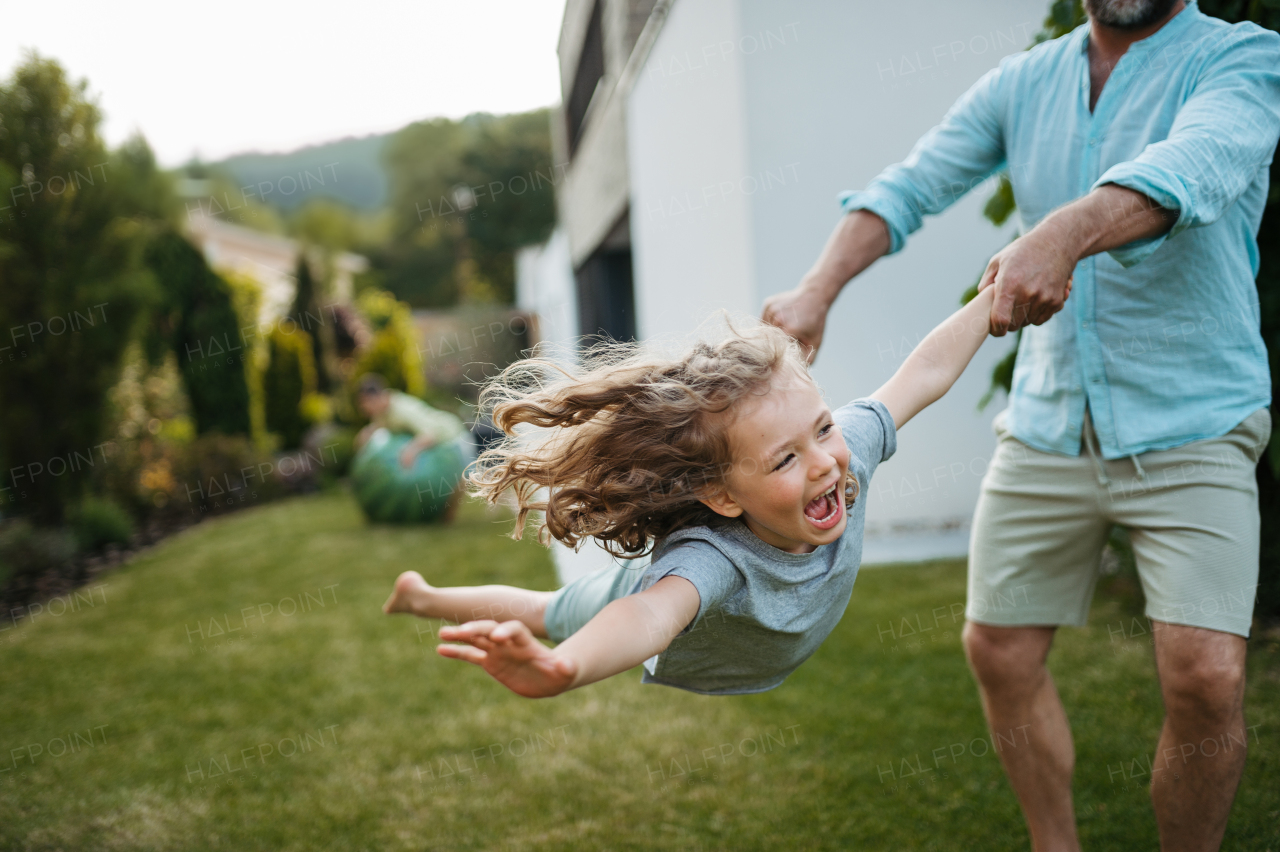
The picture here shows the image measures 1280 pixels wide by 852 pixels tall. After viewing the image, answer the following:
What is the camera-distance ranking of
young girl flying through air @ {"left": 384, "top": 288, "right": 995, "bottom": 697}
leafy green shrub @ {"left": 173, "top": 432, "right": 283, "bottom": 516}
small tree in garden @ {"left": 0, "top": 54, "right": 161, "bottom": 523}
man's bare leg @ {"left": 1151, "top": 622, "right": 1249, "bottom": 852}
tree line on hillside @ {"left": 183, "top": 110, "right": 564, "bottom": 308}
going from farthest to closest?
tree line on hillside @ {"left": 183, "top": 110, "right": 564, "bottom": 308} < leafy green shrub @ {"left": 173, "top": 432, "right": 283, "bottom": 516} < small tree in garden @ {"left": 0, "top": 54, "right": 161, "bottom": 523} < man's bare leg @ {"left": 1151, "top": 622, "right": 1249, "bottom": 852} < young girl flying through air @ {"left": 384, "top": 288, "right": 995, "bottom": 697}

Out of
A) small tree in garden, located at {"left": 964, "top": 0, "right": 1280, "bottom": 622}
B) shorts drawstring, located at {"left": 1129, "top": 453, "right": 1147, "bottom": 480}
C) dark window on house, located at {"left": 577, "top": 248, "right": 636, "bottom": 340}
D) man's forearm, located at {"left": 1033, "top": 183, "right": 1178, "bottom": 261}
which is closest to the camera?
man's forearm, located at {"left": 1033, "top": 183, "right": 1178, "bottom": 261}

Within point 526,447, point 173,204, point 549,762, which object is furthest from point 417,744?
point 173,204

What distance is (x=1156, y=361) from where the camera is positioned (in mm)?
1848

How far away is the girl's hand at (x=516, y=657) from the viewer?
1146mm

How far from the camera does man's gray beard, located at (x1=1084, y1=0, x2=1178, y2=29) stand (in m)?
1.78

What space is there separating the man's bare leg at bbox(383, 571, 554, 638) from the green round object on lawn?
6.34 meters

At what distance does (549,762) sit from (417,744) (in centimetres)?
59

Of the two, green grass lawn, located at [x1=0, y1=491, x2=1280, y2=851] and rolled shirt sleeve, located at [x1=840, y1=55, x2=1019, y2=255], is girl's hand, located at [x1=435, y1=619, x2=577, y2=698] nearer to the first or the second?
rolled shirt sleeve, located at [x1=840, y1=55, x2=1019, y2=255]

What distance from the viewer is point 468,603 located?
2.06 m

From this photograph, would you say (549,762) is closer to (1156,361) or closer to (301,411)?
(1156,361)

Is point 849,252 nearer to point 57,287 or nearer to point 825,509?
point 825,509

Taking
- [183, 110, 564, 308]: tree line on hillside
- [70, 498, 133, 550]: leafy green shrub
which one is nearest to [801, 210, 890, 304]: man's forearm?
[70, 498, 133, 550]: leafy green shrub

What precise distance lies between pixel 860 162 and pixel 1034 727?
186 inches

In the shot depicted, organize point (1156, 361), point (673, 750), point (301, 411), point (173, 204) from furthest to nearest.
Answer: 1. point (301, 411)
2. point (173, 204)
3. point (673, 750)
4. point (1156, 361)
